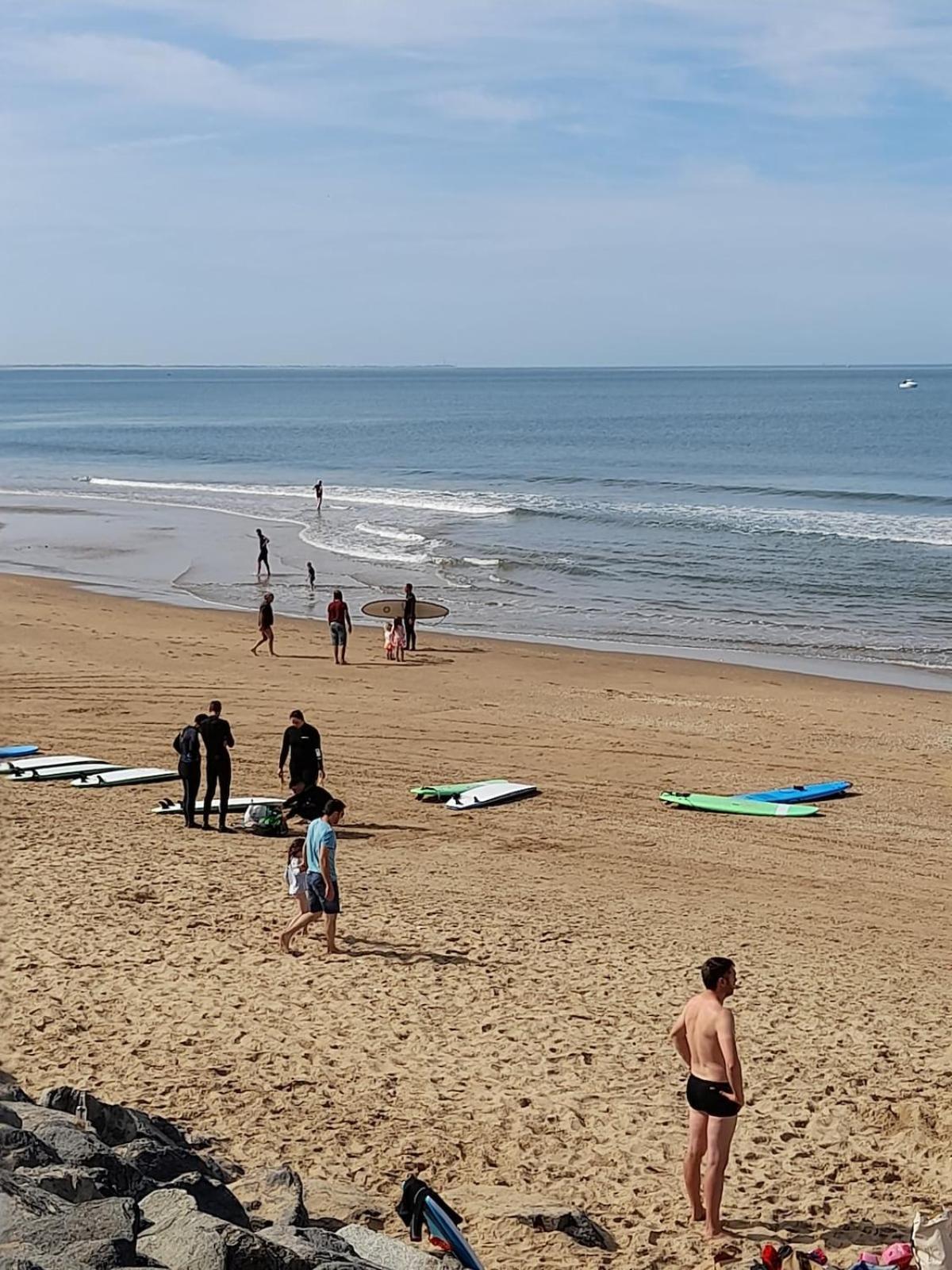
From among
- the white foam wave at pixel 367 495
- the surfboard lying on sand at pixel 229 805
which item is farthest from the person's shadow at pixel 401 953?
the white foam wave at pixel 367 495

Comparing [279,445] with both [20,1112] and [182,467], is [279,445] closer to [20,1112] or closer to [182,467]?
[182,467]

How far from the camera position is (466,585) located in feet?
117

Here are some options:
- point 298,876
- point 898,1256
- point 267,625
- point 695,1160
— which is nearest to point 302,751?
point 298,876

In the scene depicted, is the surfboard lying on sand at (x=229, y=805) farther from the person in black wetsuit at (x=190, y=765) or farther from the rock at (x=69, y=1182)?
the rock at (x=69, y=1182)

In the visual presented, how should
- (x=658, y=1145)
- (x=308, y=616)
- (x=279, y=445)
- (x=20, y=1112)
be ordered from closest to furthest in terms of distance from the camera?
(x=20, y=1112)
(x=658, y=1145)
(x=308, y=616)
(x=279, y=445)

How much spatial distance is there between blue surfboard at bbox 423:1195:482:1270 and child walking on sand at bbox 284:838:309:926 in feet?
14.8

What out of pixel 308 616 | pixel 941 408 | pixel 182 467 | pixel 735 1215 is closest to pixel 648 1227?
pixel 735 1215

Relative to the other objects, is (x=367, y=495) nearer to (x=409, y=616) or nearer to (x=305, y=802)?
(x=409, y=616)

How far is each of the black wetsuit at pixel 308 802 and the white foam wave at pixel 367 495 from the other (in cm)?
3701

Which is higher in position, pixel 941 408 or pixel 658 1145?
pixel 941 408

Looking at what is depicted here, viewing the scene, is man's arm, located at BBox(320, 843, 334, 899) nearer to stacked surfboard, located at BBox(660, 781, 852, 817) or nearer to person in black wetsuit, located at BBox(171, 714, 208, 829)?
person in black wetsuit, located at BBox(171, 714, 208, 829)

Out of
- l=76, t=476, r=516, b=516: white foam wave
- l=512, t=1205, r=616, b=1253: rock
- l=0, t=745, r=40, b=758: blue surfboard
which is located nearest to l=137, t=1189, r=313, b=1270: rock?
l=512, t=1205, r=616, b=1253: rock

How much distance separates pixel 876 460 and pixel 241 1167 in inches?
2893

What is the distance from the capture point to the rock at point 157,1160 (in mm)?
6359
